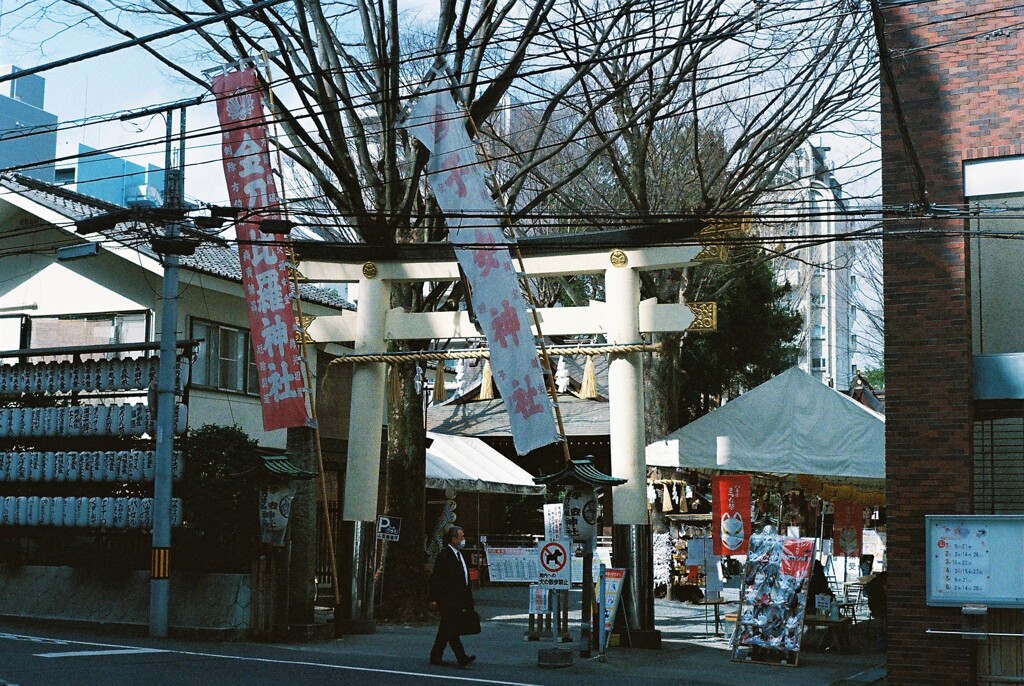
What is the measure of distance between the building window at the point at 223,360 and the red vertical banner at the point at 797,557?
1258 cm

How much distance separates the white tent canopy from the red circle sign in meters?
3.44

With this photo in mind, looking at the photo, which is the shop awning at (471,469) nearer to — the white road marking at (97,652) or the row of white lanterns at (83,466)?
the row of white lanterns at (83,466)

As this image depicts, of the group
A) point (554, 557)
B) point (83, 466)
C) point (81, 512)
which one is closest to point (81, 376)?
A: point (83, 466)

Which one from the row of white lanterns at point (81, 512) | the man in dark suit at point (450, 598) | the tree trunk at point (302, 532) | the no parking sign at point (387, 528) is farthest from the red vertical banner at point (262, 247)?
the man in dark suit at point (450, 598)

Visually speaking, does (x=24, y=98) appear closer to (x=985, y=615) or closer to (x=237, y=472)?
(x=237, y=472)

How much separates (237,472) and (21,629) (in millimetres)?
4337

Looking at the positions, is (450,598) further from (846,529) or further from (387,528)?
(846,529)

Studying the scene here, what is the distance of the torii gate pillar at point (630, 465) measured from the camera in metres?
16.8

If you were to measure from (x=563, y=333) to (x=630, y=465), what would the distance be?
96.7 inches

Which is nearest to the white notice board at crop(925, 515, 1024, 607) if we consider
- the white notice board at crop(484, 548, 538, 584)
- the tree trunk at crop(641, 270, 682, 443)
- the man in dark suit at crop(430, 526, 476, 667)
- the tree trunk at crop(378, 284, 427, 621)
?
the man in dark suit at crop(430, 526, 476, 667)

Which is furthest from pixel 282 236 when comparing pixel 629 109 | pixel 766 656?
pixel 766 656

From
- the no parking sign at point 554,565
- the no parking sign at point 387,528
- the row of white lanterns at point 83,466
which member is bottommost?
the no parking sign at point 554,565

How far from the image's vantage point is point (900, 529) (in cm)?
1352

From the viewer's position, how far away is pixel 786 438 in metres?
18.8
